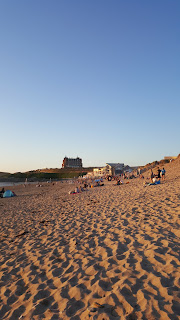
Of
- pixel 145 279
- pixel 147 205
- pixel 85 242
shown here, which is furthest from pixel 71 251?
pixel 147 205

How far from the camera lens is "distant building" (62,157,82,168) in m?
163

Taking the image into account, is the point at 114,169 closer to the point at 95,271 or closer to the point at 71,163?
the point at 95,271

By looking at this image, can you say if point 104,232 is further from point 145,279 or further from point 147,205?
point 147,205

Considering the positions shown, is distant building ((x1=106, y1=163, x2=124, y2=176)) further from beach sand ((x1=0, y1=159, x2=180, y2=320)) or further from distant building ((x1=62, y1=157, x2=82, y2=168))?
distant building ((x1=62, y1=157, x2=82, y2=168))

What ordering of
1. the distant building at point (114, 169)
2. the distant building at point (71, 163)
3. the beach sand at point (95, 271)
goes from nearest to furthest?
the beach sand at point (95, 271) < the distant building at point (114, 169) < the distant building at point (71, 163)

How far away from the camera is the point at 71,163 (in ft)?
543

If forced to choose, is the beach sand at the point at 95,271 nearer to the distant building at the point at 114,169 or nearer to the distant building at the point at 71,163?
the distant building at the point at 114,169

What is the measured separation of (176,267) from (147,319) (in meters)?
1.74

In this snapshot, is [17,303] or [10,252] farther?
[10,252]

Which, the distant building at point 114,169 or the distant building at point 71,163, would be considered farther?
the distant building at point 71,163

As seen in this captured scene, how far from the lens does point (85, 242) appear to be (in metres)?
6.47

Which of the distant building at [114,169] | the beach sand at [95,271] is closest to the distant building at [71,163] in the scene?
the distant building at [114,169]

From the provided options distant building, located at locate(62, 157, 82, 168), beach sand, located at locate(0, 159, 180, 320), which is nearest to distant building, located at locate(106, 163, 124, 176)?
beach sand, located at locate(0, 159, 180, 320)

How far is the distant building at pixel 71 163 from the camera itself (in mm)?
162875
